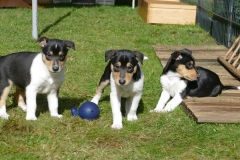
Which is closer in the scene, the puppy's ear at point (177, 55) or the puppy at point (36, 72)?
the puppy at point (36, 72)

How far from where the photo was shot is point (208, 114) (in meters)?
6.84

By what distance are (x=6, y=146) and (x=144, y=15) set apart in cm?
1105

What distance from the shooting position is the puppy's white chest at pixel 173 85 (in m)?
7.70

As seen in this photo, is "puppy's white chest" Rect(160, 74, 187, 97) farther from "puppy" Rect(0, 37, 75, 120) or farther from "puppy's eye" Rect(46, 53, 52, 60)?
"puppy's eye" Rect(46, 53, 52, 60)

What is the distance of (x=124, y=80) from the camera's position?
6160 millimetres

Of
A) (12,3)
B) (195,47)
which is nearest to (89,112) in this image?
(195,47)

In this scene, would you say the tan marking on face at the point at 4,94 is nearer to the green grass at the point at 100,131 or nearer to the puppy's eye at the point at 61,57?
the green grass at the point at 100,131

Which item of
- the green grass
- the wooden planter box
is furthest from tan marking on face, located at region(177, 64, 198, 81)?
the wooden planter box

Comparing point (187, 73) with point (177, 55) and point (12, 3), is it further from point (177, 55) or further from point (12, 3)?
point (12, 3)

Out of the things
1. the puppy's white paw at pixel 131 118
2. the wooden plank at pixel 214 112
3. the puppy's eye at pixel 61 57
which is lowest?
the puppy's white paw at pixel 131 118

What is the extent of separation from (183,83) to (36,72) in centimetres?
249

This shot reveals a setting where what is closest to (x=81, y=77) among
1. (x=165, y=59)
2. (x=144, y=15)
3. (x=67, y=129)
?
(x=165, y=59)

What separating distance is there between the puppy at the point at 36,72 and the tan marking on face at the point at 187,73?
6.49ft

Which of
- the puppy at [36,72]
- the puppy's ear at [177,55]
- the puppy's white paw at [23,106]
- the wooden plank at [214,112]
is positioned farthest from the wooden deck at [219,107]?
the puppy's white paw at [23,106]
